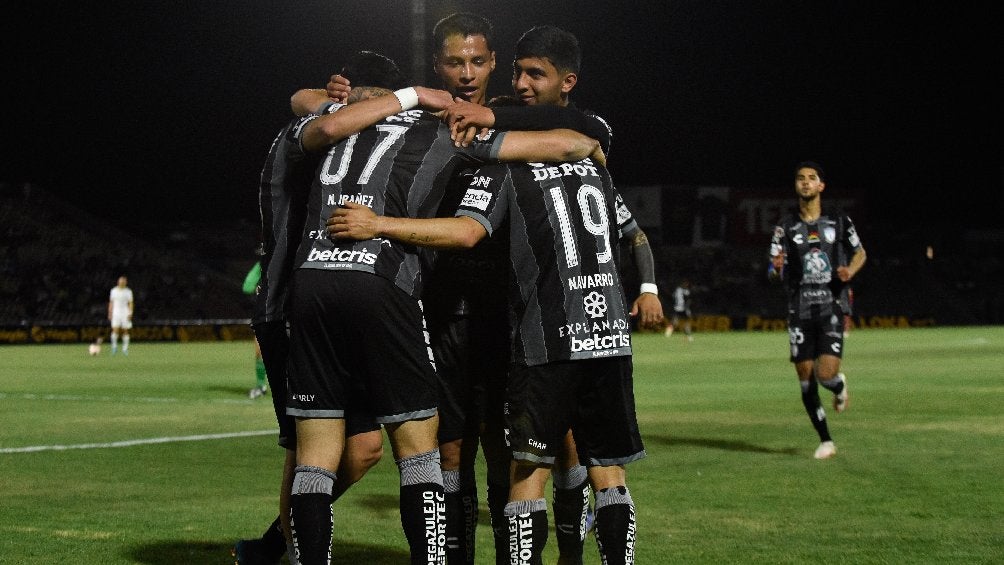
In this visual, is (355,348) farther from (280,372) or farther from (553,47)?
(553,47)

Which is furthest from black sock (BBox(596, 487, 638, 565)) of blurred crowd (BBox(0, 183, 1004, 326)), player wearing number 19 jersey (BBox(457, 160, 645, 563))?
blurred crowd (BBox(0, 183, 1004, 326))

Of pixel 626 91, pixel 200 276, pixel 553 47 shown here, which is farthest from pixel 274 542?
pixel 626 91

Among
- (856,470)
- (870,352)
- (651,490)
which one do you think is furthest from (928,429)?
(870,352)

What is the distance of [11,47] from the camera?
146 feet

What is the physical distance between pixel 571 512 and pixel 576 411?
58 centimetres

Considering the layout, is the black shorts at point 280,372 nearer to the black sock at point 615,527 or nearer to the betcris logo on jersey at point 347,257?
the betcris logo on jersey at point 347,257

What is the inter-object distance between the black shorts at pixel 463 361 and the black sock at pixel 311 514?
2.38 feet

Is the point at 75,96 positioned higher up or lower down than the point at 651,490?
higher up

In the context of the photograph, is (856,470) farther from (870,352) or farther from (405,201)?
(870,352)

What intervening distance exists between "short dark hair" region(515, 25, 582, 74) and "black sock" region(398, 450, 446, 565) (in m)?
1.61

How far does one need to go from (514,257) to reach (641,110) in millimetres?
52950

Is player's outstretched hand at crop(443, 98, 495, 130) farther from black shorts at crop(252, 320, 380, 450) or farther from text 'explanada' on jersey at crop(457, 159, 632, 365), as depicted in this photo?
black shorts at crop(252, 320, 380, 450)

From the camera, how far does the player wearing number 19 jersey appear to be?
15.6 ft

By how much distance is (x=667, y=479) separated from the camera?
9180 millimetres
